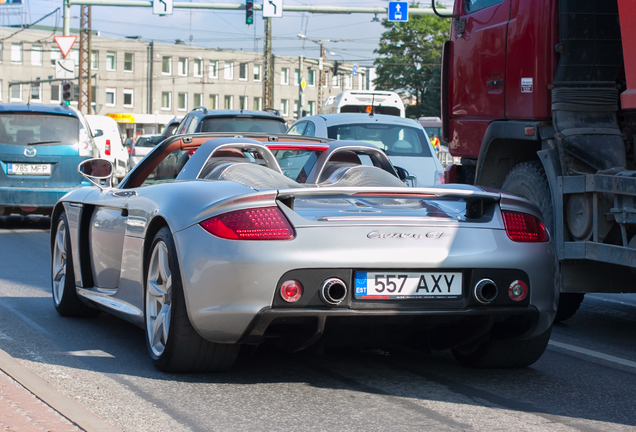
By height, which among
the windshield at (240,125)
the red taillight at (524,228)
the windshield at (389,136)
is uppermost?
the windshield at (240,125)

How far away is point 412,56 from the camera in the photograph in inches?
3157

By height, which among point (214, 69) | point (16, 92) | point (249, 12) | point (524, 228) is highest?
point (214, 69)

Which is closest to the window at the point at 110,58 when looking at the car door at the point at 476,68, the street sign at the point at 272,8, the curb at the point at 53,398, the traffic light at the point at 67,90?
the traffic light at the point at 67,90

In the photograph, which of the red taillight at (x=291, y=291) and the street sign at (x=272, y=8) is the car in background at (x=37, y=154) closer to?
the red taillight at (x=291, y=291)

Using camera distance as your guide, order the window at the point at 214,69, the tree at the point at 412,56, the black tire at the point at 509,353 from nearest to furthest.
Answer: the black tire at the point at 509,353, the tree at the point at 412,56, the window at the point at 214,69

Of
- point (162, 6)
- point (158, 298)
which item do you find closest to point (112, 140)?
point (162, 6)

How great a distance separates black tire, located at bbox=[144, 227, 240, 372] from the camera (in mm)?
4605

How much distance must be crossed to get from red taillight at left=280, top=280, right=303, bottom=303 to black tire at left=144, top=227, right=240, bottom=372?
0.54m

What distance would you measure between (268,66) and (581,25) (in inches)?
1627

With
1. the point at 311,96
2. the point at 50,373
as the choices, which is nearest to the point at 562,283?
the point at 50,373

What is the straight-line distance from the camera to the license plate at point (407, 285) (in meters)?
4.37

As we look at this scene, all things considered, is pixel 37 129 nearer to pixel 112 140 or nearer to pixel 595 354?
Result: pixel 595 354

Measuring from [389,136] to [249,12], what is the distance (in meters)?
17.4

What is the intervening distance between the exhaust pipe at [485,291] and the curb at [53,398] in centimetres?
174
